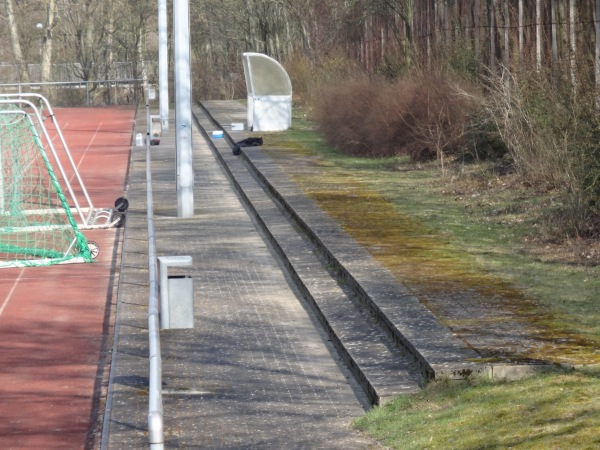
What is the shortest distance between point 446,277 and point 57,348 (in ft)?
12.6

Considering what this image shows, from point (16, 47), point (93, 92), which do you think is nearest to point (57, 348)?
point (16, 47)

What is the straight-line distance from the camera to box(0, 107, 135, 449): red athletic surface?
8883mm

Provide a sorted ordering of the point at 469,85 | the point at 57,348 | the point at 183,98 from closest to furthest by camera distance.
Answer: the point at 57,348 < the point at 183,98 < the point at 469,85

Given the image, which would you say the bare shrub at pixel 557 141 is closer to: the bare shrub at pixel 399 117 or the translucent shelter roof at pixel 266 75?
the bare shrub at pixel 399 117

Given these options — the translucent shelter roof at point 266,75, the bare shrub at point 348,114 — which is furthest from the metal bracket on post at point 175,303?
the translucent shelter roof at point 266,75

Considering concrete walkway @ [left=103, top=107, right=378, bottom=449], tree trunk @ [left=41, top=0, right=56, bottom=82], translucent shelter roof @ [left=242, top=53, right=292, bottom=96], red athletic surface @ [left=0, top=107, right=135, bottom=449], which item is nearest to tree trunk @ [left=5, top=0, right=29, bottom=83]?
tree trunk @ [left=41, top=0, right=56, bottom=82]

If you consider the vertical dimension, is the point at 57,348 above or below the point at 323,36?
below

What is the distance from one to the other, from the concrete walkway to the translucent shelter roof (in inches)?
706

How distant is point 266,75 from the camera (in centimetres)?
3431

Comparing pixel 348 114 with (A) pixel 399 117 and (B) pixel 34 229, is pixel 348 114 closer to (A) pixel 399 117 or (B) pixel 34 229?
(A) pixel 399 117

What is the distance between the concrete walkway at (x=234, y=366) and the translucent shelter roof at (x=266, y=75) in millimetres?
17930

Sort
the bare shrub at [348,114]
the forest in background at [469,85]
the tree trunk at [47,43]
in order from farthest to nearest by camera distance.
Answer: the tree trunk at [47,43] < the bare shrub at [348,114] < the forest in background at [469,85]

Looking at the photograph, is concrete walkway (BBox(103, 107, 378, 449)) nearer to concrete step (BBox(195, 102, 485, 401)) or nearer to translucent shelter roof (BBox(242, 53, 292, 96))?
concrete step (BBox(195, 102, 485, 401))

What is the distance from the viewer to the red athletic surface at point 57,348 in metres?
8.88
